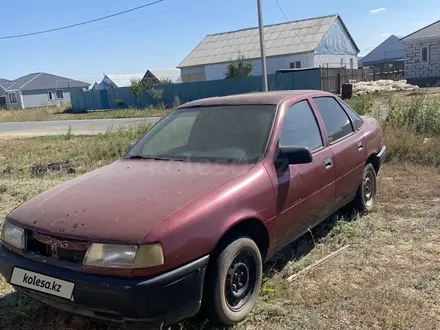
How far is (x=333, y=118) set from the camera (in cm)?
460

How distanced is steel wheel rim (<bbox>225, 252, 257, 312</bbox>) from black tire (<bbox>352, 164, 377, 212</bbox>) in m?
2.30

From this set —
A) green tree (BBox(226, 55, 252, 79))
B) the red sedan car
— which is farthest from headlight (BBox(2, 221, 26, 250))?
green tree (BBox(226, 55, 252, 79))

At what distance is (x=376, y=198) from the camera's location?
229 inches

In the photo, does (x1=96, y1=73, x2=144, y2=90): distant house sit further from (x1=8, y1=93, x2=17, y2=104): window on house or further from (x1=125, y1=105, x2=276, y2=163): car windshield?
(x1=125, y1=105, x2=276, y2=163): car windshield

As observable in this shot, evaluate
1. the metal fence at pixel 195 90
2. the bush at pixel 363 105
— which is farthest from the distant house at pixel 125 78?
the bush at pixel 363 105

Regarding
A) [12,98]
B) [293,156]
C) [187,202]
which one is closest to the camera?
[187,202]

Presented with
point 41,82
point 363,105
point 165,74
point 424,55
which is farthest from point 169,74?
point 363,105

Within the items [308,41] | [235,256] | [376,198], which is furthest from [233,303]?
[308,41]

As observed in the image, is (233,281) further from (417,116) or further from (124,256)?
(417,116)

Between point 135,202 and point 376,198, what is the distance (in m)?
3.99

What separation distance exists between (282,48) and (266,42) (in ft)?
9.95

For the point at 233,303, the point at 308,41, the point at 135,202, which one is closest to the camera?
the point at 135,202

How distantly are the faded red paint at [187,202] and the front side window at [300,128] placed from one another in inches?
3.2

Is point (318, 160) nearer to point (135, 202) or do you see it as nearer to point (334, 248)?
point (334, 248)
